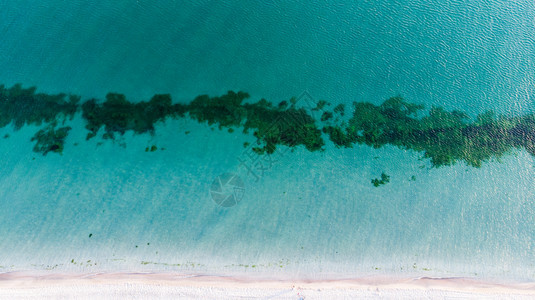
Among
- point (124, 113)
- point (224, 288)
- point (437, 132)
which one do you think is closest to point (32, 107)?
point (124, 113)

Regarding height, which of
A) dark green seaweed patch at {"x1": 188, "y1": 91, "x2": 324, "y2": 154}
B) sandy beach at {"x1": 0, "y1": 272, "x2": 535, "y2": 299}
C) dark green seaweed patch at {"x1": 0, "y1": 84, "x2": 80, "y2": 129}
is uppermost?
dark green seaweed patch at {"x1": 188, "y1": 91, "x2": 324, "y2": 154}

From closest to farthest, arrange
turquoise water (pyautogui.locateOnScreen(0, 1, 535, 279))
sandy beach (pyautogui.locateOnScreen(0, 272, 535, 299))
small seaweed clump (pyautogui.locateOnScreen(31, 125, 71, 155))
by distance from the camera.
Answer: sandy beach (pyautogui.locateOnScreen(0, 272, 535, 299)), turquoise water (pyautogui.locateOnScreen(0, 1, 535, 279)), small seaweed clump (pyautogui.locateOnScreen(31, 125, 71, 155))

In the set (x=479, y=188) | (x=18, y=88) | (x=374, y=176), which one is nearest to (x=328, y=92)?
(x=374, y=176)

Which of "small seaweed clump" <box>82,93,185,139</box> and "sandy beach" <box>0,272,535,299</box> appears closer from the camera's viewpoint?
"sandy beach" <box>0,272,535,299</box>

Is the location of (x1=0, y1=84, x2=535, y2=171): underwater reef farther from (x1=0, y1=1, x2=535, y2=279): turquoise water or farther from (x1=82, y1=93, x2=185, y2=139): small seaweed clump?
(x1=0, y1=1, x2=535, y2=279): turquoise water

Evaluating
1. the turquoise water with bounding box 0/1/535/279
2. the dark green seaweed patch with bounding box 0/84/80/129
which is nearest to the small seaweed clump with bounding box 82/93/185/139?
the turquoise water with bounding box 0/1/535/279

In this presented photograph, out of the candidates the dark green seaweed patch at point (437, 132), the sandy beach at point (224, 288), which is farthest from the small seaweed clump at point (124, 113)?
the dark green seaweed patch at point (437, 132)
